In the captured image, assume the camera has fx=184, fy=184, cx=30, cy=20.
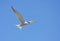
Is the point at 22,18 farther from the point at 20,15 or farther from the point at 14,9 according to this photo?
the point at 14,9

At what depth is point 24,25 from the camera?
17.1 meters

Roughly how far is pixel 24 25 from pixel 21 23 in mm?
496

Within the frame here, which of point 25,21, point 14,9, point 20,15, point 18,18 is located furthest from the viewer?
point 25,21

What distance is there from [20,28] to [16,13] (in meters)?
2.96

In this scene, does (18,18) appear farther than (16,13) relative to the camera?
Yes

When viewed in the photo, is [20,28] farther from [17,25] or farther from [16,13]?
[16,13]

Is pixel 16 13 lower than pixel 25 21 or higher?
lower

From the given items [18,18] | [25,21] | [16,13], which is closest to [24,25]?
[25,21]

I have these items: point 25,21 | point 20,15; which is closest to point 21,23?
point 25,21

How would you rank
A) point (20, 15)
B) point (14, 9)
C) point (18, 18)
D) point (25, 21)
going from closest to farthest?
point (14, 9) → point (20, 15) → point (18, 18) → point (25, 21)

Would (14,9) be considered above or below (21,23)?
below

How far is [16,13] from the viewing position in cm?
1401

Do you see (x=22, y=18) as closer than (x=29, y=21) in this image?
Yes

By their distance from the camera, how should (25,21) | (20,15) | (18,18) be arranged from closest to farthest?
(20,15) → (18,18) → (25,21)
